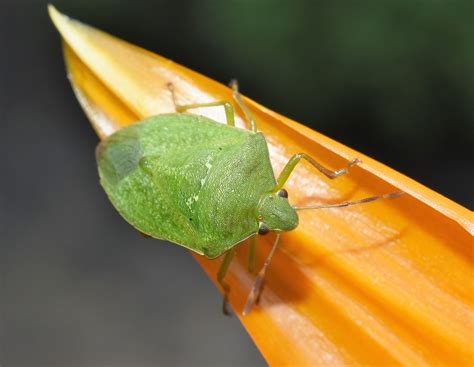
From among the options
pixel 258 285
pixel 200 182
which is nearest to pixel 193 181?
pixel 200 182

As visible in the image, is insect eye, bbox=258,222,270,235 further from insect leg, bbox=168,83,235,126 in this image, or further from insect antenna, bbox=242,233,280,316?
insect leg, bbox=168,83,235,126

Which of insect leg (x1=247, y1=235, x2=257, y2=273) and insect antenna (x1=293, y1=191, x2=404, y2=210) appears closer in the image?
insect antenna (x1=293, y1=191, x2=404, y2=210)

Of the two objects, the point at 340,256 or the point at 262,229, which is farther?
the point at 262,229

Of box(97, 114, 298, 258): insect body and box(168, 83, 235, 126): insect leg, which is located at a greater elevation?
box(168, 83, 235, 126): insect leg

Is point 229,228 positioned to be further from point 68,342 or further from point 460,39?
point 68,342

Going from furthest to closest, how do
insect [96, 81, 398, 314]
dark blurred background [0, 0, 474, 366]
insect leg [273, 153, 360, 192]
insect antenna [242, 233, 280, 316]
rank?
dark blurred background [0, 0, 474, 366], insect [96, 81, 398, 314], insect antenna [242, 233, 280, 316], insect leg [273, 153, 360, 192]

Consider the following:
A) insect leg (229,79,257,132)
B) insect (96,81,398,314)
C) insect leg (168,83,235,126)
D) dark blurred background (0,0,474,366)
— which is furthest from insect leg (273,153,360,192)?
dark blurred background (0,0,474,366)

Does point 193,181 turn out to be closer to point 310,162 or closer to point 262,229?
point 262,229
